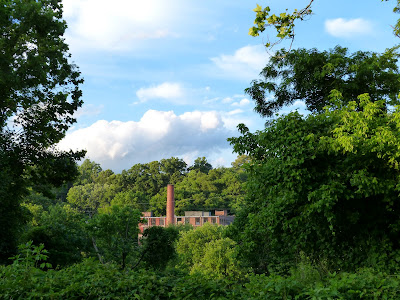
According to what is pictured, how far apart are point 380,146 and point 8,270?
979 cm

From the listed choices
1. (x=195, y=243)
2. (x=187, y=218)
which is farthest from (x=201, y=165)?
(x=195, y=243)

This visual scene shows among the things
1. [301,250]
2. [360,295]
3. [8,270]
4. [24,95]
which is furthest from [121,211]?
[360,295]

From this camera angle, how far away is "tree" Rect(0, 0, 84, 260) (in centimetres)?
1767

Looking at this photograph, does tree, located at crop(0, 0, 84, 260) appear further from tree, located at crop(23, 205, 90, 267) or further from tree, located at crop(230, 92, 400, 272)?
tree, located at crop(230, 92, 400, 272)

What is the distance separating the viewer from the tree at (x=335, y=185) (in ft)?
40.1

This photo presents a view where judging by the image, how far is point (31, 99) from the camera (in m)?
19.4

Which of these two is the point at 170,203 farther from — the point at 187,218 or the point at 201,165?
the point at 201,165

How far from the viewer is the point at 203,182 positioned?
272 ft

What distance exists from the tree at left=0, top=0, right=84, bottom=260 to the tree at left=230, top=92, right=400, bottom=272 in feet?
A: 34.2

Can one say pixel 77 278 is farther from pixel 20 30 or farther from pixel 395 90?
pixel 395 90

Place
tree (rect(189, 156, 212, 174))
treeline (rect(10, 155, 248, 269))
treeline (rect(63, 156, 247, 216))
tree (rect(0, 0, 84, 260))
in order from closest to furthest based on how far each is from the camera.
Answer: tree (rect(0, 0, 84, 260)) → treeline (rect(10, 155, 248, 269)) → treeline (rect(63, 156, 247, 216)) → tree (rect(189, 156, 212, 174))

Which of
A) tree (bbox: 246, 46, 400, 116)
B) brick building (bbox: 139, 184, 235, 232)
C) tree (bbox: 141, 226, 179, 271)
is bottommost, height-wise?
tree (bbox: 141, 226, 179, 271)

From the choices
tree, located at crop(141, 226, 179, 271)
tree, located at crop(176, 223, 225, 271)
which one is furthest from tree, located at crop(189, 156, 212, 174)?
tree, located at crop(141, 226, 179, 271)

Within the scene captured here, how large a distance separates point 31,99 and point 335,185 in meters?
14.0
